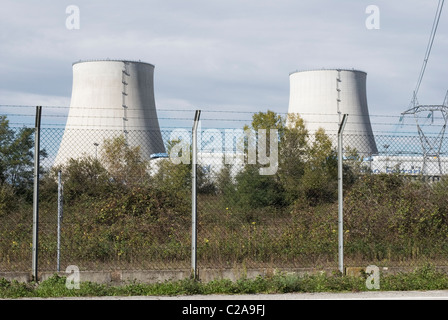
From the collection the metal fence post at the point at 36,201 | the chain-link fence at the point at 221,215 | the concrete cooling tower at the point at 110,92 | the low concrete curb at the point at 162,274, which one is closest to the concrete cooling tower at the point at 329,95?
the concrete cooling tower at the point at 110,92

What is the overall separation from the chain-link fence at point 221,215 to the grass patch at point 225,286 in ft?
2.14

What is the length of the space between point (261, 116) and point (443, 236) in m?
25.1

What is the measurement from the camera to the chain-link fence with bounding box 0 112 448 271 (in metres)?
7.01

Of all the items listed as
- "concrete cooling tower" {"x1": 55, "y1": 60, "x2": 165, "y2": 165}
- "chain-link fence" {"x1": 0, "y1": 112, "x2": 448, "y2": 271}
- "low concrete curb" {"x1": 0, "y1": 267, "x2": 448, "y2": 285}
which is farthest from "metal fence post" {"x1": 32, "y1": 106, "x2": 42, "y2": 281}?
"concrete cooling tower" {"x1": 55, "y1": 60, "x2": 165, "y2": 165}

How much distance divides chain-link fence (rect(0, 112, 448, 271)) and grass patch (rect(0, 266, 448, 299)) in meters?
0.65

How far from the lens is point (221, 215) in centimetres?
764

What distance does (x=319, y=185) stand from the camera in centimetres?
870

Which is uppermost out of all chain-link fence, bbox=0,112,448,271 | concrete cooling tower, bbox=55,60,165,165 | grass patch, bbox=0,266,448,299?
concrete cooling tower, bbox=55,60,165,165

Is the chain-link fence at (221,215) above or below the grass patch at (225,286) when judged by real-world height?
above

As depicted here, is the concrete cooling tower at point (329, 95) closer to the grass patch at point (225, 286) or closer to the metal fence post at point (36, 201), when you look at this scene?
the grass patch at point (225, 286)

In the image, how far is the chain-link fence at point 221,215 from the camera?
23.0 feet

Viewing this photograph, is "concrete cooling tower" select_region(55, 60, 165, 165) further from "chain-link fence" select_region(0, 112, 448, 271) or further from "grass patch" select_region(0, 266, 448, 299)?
"grass patch" select_region(0, 266, 448, 299)
